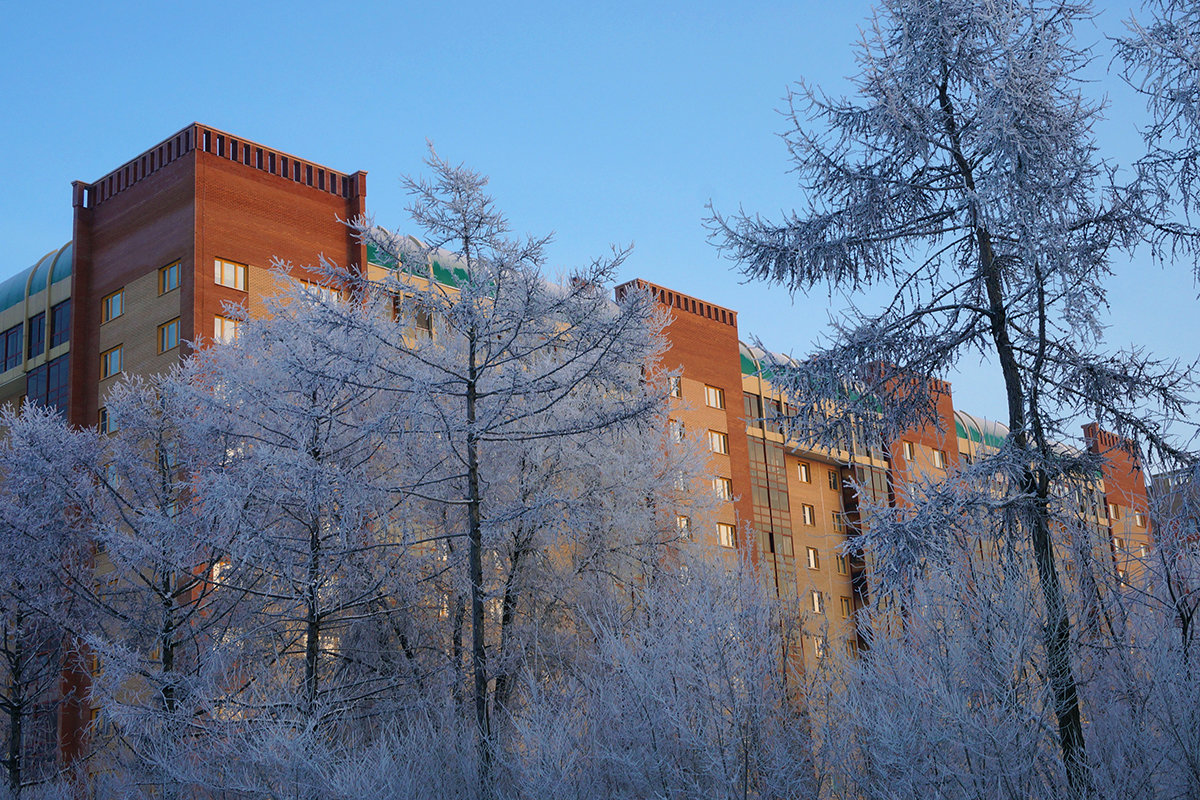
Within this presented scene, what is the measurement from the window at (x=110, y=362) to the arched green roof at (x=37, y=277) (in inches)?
176

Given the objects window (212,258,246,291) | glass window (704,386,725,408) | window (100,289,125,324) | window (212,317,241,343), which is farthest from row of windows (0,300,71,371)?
glass window (704,386,725,408)

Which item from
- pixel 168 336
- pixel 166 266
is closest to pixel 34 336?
pixel 166 266

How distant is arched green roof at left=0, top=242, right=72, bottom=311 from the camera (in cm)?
4016

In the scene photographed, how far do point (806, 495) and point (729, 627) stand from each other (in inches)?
1896

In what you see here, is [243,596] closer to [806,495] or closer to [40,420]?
[40,420]

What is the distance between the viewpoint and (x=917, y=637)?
12055mm

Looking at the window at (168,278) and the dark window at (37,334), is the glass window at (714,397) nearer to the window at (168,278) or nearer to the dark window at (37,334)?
the window at (168,278)

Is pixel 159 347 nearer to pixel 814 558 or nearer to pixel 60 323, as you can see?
pixel 60 323

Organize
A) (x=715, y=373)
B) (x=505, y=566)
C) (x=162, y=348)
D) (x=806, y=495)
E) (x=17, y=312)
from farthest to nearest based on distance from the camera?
(x=806, y=495)
(x=715, y=373)
(x=17, y=312)
(x=162, y=348)
(x=505, y=566)

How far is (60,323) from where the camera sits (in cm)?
3938

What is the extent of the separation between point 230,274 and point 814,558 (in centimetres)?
3496

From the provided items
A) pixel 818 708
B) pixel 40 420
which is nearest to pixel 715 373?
pixel 40 420

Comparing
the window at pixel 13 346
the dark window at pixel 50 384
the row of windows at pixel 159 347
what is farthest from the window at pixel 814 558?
the window at pixel 13 346

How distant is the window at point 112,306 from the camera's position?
3681 cm
